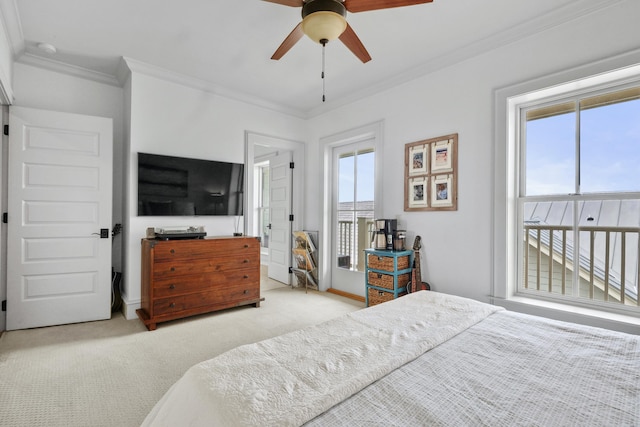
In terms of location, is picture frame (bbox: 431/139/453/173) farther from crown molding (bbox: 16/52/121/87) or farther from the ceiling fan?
crown molding (bbox: 16/52/121/87)

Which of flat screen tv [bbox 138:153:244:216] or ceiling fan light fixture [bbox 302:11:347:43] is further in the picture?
flat screen tv [bbox 138:153:244:216]

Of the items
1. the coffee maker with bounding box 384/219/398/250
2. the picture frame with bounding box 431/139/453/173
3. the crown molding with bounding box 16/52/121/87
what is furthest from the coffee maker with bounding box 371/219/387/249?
the crown molding with bounding box 16/52/121/87

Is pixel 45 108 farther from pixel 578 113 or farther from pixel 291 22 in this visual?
pixel 578 113

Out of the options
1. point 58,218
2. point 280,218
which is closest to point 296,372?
point 58,218

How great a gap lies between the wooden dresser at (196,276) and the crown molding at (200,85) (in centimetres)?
184

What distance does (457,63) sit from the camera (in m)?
3.02

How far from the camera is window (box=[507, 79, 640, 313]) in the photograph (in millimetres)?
2258

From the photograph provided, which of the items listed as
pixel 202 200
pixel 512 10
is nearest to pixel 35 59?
pixel 202 200

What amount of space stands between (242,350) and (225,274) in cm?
242

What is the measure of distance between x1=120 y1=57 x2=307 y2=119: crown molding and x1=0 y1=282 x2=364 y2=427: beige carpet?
2695 millimetres

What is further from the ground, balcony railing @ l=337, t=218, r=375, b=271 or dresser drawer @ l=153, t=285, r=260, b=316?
balcony railing @ l=337, t=218, r=375, b=271

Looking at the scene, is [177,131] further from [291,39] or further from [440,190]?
[440,190]

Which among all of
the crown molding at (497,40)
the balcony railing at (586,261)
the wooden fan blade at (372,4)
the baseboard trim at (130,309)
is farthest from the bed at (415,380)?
the baseboard trim at (130,309)

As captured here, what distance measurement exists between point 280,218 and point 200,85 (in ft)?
7.34
